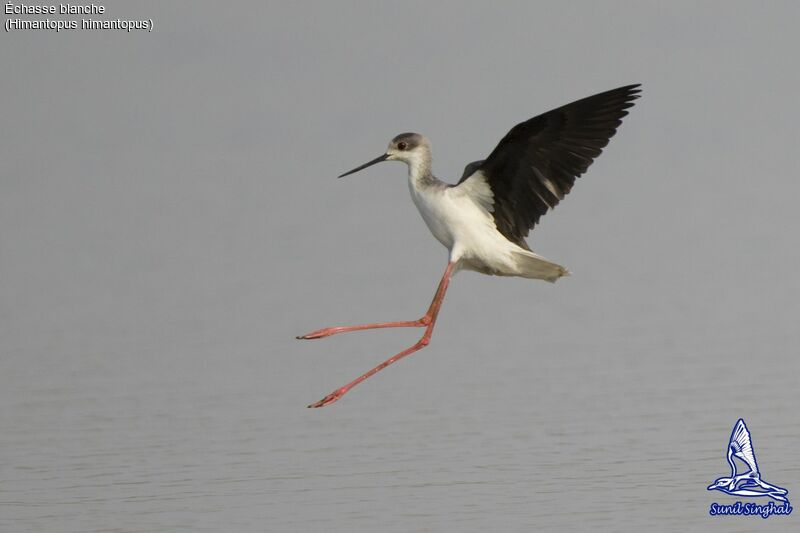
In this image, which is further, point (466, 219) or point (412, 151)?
point (412, 151)

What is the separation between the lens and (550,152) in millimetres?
8891

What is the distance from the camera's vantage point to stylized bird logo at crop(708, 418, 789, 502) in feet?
26.8

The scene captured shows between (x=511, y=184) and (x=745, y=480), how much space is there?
6.35 feet

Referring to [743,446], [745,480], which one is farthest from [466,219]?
[745,480]

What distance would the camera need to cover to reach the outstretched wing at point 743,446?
27.8 feet

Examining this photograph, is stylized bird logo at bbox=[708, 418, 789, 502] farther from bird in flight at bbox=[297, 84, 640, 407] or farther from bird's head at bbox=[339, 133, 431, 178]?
bird's head at bbox=[339, 133, 431, 178]

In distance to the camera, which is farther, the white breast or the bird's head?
the bird's head
